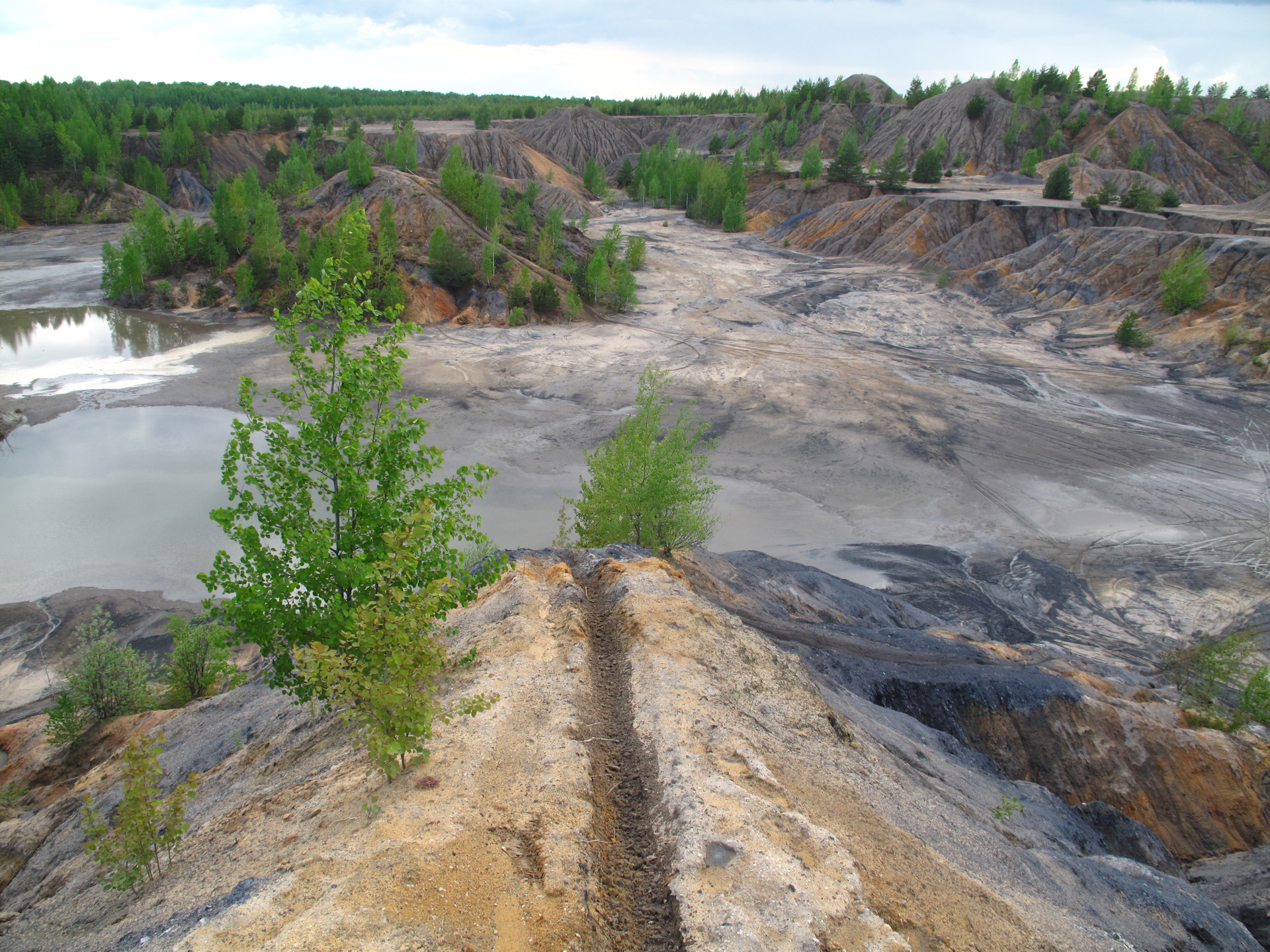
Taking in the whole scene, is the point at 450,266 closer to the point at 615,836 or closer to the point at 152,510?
the point at 152,510

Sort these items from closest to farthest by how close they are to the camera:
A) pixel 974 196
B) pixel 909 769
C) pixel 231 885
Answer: pixel 231 885
pixel 909 769
pixel 974 196

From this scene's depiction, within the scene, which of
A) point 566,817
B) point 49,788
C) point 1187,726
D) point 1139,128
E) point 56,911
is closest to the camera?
point 566,817

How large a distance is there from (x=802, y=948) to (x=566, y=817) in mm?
2478

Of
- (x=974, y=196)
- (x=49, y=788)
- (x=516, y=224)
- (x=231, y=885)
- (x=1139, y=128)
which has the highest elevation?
(x=1139, y=128)

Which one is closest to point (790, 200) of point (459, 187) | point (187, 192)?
point (459, 187)

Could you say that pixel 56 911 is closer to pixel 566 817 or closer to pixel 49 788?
pixel 566 817

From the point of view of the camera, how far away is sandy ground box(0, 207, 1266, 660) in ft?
90.4

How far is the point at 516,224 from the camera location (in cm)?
6053

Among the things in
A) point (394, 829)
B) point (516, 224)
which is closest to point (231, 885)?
point (394, 829)

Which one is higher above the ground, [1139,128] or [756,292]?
[1139,128]

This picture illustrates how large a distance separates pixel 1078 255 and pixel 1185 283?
10.9 metres

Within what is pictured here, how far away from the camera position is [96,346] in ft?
149

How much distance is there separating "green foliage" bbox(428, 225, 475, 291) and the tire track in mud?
46.6m

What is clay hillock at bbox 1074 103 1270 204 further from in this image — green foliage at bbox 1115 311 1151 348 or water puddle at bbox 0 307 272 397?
water puddle at bbox 0 307 272 397
